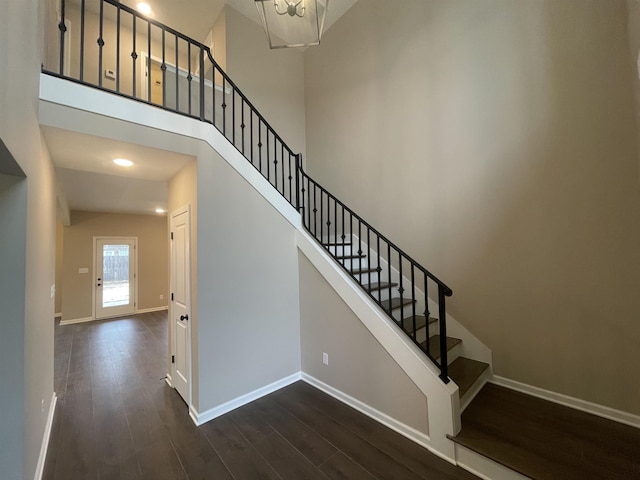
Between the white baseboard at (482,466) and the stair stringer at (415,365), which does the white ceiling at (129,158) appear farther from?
the white baseboard at (482,466)

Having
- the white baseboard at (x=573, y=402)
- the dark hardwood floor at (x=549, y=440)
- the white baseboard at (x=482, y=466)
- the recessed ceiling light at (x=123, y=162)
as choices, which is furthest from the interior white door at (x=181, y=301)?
the white baseboard at (x=573, y=402)

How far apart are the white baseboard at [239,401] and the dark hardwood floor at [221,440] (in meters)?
0.06

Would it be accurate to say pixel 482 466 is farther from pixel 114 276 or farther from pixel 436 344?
pixel 114 276

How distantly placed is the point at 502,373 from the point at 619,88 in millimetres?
2754

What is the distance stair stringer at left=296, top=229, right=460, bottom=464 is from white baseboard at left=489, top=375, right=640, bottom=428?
3.69ft

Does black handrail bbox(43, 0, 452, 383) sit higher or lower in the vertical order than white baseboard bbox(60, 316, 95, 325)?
higher

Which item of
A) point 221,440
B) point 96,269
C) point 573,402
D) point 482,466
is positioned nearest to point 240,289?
point 221,440

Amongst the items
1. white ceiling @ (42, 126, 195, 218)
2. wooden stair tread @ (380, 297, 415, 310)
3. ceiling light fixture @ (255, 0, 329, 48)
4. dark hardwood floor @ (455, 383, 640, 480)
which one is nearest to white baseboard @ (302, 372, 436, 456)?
dark hardwood floor @ (455, 383, 640, 480)

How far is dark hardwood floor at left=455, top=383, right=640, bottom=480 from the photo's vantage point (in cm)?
169

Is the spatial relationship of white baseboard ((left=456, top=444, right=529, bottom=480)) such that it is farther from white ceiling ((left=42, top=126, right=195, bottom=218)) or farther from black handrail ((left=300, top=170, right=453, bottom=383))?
white ceiling ((left=42, top=126, right=195, bottom=218))

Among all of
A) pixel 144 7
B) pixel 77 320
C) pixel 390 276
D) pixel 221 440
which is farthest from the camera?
pixel 77 320

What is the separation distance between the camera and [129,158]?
251 centimetres

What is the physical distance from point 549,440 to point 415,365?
107 cm

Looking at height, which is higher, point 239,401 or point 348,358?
point 348,358
